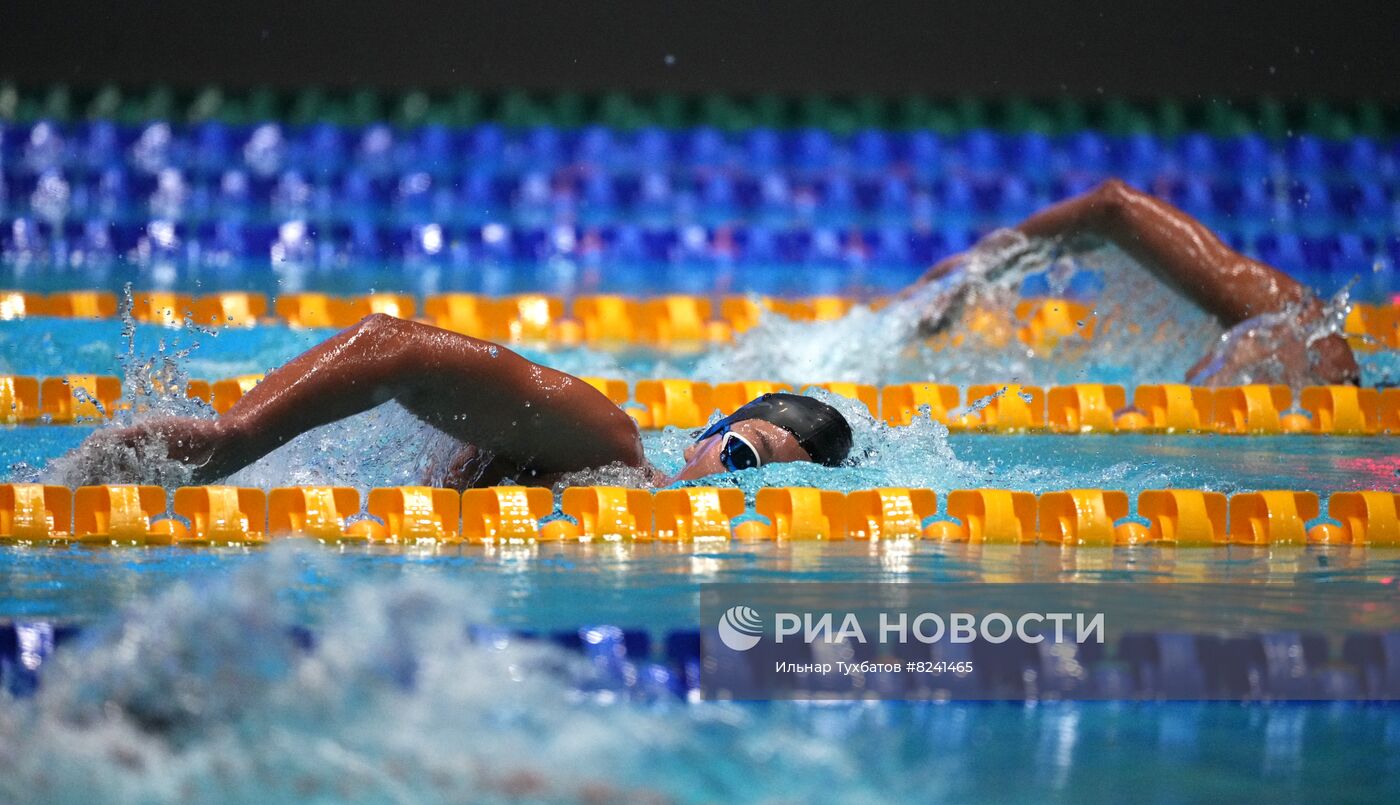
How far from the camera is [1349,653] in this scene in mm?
2646

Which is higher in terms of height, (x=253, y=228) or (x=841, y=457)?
(x=253, y=228)

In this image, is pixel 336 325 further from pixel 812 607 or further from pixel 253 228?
pixel 812 607

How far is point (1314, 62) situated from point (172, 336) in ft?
23.3

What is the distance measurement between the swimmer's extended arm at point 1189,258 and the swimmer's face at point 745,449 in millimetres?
2021

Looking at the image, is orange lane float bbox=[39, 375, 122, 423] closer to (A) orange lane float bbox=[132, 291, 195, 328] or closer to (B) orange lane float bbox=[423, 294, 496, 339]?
(A) orange lane float bbox=[132, 291, 195, 328]

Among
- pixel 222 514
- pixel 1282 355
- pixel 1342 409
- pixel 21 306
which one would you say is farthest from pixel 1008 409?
pixel 21 306

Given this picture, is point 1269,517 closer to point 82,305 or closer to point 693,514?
point 693,514

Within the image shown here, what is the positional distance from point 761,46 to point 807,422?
6.19 m

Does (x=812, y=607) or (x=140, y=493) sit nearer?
(x=812, y=607)

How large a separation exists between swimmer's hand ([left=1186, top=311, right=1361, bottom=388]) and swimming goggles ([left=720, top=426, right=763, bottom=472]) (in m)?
2.39

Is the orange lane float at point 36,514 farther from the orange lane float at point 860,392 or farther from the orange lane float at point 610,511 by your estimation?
the orange lane float at point 860,392

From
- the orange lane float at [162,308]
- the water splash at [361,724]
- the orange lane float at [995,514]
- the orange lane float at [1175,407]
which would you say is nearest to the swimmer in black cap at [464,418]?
the orange lane float at [995,514]

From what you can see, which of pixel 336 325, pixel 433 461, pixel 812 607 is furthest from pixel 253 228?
pixel 812 607

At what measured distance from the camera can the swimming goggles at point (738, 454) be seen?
11.8 ft
